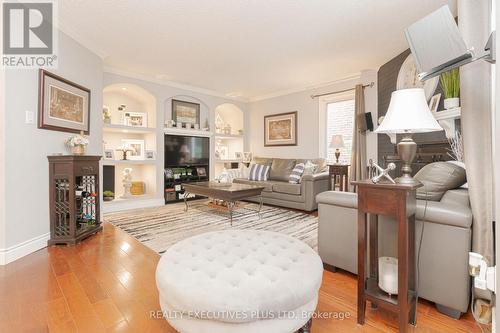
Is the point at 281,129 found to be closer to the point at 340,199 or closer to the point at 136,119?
the point at 136,119

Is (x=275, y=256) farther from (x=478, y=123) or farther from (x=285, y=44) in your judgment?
(x=285, y=44)

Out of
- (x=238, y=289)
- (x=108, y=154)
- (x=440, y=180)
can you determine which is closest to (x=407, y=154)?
(x=440, y=180)

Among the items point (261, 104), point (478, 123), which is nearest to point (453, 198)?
point (478, 123)

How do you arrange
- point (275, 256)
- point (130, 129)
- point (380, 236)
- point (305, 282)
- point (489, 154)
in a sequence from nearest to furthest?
1. point (305, 282)
2. point (275, 256)
3. point (489, 154)
4. point (380, 236)
5. point (130, 129)

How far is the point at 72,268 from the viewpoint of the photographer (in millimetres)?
2053

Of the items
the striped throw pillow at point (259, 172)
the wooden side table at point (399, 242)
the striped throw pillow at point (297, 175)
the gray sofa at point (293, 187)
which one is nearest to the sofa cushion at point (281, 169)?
the gray sofa at point (293, 187)

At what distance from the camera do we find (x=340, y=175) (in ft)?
14.2

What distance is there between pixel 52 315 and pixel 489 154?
108 inches

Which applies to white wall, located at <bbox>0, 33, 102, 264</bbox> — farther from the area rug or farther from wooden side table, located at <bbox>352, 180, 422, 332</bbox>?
wooden side table, located at <bbox>352, 180, 422, 332</bbox>

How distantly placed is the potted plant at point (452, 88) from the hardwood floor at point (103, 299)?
6.23 feet

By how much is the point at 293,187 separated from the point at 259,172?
3.68 ft

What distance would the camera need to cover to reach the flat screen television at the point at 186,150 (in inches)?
199

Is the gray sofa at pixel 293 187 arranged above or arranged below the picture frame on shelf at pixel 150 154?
below

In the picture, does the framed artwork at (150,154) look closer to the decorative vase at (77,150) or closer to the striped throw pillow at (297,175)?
Result: the decorative vase at (77,150)
